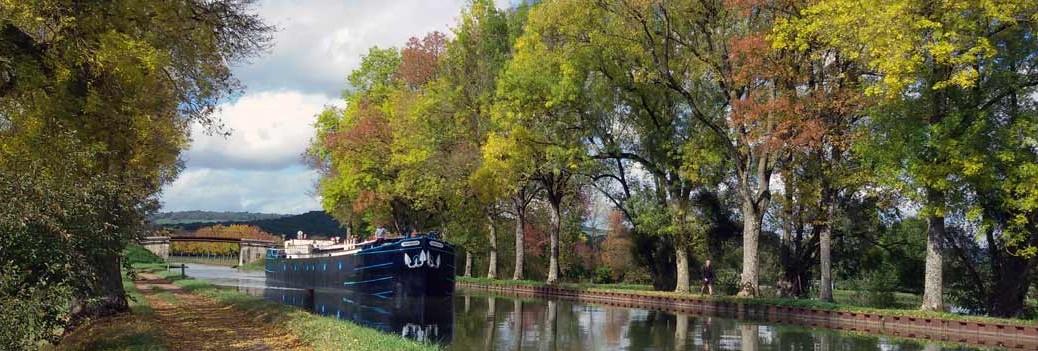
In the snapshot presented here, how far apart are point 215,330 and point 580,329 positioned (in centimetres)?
1067

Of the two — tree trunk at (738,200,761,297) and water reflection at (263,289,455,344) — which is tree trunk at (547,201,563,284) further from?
tree trunk at (738,200,761,297)

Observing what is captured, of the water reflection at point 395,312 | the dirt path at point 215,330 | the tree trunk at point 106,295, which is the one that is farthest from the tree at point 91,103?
the water reflection at point 395,312

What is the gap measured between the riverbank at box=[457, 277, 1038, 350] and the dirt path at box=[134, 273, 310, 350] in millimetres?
17418

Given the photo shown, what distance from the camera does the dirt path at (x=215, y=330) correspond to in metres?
15.8

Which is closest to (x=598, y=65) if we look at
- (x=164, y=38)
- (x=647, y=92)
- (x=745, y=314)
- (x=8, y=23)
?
(x=647, y=92)

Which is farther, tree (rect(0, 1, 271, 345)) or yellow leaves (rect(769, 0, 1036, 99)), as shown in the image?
yellow leaves (rect(769, 0, 1036, 99))

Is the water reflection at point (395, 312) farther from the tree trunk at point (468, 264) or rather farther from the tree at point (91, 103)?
the tree trunk at point (468, 264)

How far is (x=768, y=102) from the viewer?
97.6 ft

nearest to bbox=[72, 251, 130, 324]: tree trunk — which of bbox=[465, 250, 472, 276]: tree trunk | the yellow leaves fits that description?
the yellow leaves

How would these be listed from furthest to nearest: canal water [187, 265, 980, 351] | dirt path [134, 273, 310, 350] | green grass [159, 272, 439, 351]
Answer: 1. canal water [187, 265, 980, 351]
2. dirt path [134, 273, 310, 350]
3. green grass [159, 272, 439, 351]

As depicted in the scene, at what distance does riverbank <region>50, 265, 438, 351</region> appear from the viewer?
A: 14.7 m

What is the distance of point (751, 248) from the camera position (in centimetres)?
3200

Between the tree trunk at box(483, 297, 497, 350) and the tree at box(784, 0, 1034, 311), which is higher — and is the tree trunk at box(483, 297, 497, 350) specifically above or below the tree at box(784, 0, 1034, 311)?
below

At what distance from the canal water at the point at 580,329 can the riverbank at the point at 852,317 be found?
58.1 inches
